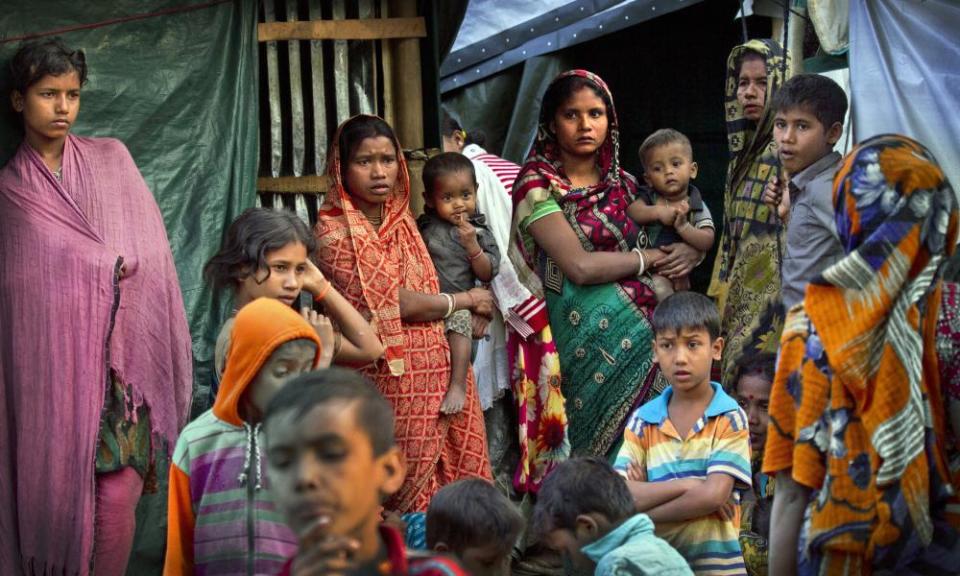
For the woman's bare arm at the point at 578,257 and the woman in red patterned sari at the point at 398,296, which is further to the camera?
the woman's bare arm at the point at 578,257

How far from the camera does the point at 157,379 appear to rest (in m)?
5.51

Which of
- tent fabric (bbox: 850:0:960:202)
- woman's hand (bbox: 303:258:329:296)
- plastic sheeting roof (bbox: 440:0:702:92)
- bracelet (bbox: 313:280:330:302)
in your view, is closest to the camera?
woman's hand (bbox: 303:258:329:296)

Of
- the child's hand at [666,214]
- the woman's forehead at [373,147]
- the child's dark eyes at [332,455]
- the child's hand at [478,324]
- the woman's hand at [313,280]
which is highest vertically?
the woman's forehead at [373,147]

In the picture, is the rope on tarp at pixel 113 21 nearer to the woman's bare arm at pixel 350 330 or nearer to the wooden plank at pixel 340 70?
the wooden plank at pixel 340 70

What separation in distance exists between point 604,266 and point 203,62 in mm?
1985

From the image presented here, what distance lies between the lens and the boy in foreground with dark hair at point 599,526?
12.3 ft

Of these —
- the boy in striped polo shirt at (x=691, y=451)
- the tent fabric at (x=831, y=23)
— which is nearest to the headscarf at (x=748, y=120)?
the tent fabric at (x=831, y=23)

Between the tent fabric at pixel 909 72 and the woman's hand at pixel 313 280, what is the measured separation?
7.88 ft

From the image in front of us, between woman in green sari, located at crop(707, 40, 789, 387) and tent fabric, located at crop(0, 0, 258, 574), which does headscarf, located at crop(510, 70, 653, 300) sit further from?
tent fabric, located at crop(0, 0, 258, 574)

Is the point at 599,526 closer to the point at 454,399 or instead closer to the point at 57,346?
the point at 454,399

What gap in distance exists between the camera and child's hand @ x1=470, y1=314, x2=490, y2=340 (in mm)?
5992

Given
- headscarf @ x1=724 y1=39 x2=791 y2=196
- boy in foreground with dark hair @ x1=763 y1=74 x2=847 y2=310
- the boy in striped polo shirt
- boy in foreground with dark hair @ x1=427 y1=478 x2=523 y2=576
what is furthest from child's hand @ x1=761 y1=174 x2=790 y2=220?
boy in foreground with dark hair @ x1=427 y1=478 x2=523 y2=576

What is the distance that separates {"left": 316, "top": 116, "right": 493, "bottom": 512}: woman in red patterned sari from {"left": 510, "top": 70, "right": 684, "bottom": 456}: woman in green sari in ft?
1.34

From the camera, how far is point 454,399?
5.77m
